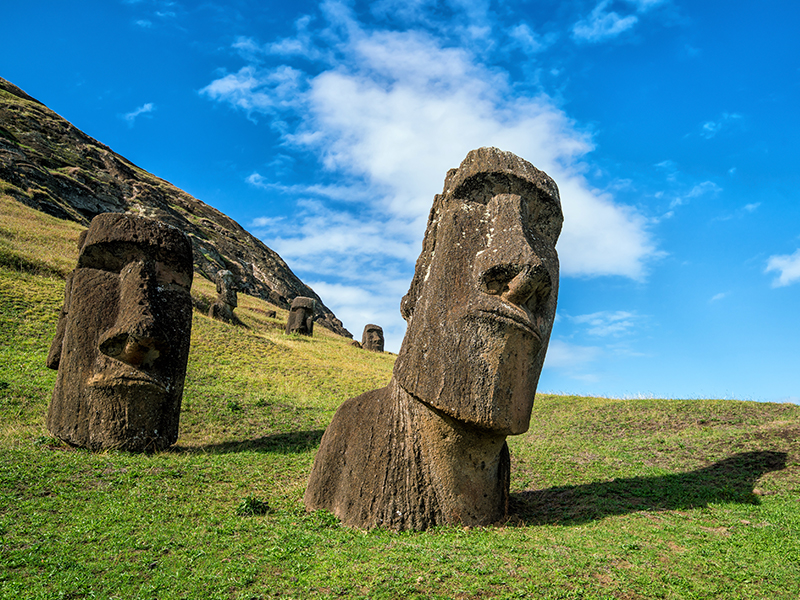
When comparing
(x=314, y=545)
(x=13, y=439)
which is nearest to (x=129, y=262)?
(x=13, y=439)

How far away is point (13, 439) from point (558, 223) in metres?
10.6

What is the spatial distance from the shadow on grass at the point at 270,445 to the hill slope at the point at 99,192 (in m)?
45.2

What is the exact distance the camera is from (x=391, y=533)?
21.7ft

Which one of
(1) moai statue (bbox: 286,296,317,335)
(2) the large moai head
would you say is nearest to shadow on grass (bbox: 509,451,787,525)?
(2) the large moai head

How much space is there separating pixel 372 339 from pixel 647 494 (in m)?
34.8

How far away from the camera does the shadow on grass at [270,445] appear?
11.8m

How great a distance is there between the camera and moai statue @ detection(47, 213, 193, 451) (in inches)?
416

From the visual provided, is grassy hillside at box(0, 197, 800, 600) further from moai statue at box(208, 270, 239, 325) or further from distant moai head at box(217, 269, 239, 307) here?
distant moai head at box(217, 269, 239, 307)

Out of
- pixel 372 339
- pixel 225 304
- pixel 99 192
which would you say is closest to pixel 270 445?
pixel 225 304

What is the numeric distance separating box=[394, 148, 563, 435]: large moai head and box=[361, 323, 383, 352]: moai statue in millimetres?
35281

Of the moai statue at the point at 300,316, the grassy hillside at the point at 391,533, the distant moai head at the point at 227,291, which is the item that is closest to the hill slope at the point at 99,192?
the distant moai head at the point at 227,291

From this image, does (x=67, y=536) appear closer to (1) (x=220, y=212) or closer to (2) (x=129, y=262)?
(2) (x=129, y=262)

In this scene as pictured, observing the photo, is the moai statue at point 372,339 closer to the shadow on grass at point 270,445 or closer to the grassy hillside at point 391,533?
the grassy hillside at point 391,533

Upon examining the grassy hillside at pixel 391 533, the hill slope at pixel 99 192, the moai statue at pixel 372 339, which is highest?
the hill slope at pixel 99 192
